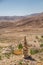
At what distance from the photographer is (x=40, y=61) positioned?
13.5m

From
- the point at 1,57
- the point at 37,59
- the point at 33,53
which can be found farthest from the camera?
the point at 33,53

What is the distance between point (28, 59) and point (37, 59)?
2.22 ft

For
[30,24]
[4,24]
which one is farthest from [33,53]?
[4,24]

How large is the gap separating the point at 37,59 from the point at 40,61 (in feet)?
1.73

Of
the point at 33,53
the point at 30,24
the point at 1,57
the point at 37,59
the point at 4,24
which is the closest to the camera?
the point at 37,59

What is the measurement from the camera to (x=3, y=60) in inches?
554

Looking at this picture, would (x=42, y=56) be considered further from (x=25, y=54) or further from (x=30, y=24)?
(x=30, y=24)

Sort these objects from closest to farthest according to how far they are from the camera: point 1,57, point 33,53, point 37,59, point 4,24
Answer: point 37,59
point 1,57
point 33,53
point 4,24

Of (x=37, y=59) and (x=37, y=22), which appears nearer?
(x=37, y=59)

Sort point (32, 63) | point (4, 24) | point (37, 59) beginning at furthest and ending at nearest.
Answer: point (4, 24), point (37, 59), point (32, 63)

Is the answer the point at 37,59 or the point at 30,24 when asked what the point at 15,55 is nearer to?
the point at 37,59

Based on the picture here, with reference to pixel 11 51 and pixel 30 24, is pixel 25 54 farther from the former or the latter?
pixel 30 24

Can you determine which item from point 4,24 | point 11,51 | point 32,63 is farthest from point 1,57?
point 4,24

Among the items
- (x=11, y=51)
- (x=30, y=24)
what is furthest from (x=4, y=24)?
(x=11, y=51)
